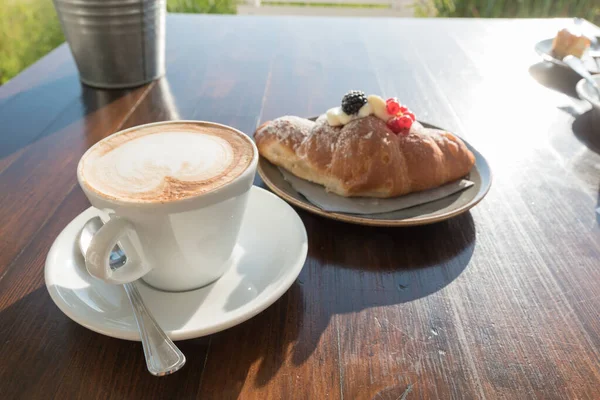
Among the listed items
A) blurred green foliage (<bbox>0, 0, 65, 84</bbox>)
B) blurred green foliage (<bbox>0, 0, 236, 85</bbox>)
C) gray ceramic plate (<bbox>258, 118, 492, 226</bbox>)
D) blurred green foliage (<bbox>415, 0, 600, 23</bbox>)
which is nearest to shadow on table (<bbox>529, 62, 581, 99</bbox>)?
gray ceramic plate (<bbox>258, 118, 492, 226</bbox>)

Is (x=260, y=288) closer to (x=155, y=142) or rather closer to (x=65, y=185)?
(x=155, y=142)

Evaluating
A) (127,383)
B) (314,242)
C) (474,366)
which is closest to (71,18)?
(314,242)

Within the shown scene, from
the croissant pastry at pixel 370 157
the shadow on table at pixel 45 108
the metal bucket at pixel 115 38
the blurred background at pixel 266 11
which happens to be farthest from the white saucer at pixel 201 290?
the blurred background at pixel 266 11

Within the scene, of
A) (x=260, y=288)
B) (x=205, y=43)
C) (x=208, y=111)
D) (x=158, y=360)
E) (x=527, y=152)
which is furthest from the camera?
(x=205, y=43)

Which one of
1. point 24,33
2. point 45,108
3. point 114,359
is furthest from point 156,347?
point 24,33

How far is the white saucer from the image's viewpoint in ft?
1.55

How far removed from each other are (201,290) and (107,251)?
121 millimetres

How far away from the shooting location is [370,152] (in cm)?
79

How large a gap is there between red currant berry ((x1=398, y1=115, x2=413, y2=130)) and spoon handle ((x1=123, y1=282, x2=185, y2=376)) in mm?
519

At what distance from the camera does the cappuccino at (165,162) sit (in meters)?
0.51

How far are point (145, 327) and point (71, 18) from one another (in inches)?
36.7

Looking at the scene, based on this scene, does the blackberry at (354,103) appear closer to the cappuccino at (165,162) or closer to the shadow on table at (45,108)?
the cappuccino at (165,162)

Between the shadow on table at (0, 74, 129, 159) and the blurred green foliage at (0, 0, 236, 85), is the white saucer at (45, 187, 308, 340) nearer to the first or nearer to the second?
the shadow on table at (0, 74, 129, 159)

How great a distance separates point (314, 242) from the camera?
67 cm
